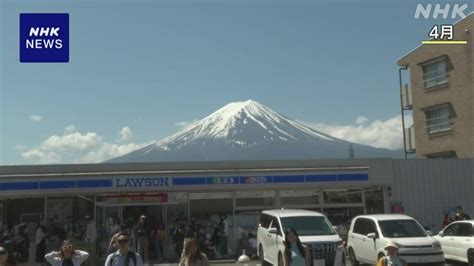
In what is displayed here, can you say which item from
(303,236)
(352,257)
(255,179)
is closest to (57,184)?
(255,179)

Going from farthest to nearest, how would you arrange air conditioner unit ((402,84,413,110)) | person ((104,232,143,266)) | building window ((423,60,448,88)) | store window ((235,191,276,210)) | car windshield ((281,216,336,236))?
air conditioner unit ((402,84,413,110)) → building window ((423,60,448,88)) → store window ((235,191,276,210)) → car windshield ((281,216,336,236)) → person ((104,232,143,266))

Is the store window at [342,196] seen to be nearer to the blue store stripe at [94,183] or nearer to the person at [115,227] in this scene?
the person at [115,227]

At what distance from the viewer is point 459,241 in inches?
643

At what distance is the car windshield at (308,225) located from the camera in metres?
16.2

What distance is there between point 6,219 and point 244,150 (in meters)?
93.8

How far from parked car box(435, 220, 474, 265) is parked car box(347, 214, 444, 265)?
3.72 ft

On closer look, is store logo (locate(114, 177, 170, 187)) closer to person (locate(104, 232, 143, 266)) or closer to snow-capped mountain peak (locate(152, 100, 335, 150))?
person (locate(104, 232, 143, 266))

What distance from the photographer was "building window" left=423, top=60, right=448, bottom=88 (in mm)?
38281

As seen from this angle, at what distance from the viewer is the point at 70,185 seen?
23.1 meters

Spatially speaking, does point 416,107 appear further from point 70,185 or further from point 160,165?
point 70,185

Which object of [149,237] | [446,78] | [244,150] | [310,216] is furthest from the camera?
[244,150]

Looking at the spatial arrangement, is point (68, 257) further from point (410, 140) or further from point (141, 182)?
point (410, 140)

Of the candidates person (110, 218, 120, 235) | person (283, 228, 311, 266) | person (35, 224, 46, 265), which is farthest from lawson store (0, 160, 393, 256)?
person (283, 228, 311, 266)

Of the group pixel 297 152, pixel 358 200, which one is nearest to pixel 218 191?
pixel 358 200
